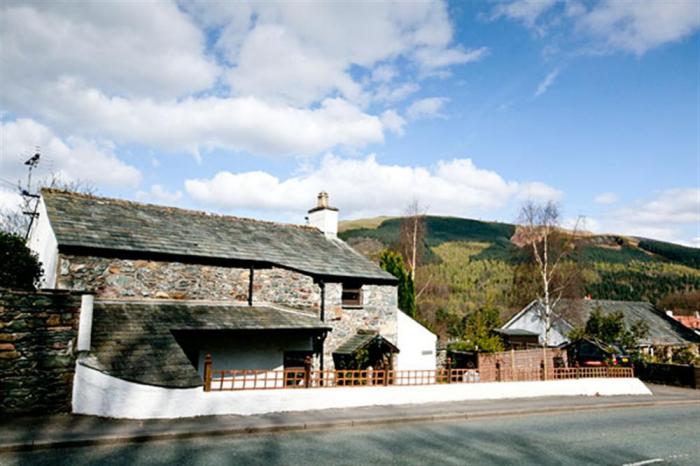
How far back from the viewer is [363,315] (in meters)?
19.9

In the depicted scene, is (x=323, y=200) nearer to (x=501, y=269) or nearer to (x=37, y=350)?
(x=37, y=350)

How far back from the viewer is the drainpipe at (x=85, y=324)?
1055 cm

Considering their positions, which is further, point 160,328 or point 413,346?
point 413,346

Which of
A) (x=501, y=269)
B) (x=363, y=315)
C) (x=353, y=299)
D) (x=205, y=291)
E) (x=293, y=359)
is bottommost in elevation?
(x=293, y=359)

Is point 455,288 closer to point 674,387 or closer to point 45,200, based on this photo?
point 674,387

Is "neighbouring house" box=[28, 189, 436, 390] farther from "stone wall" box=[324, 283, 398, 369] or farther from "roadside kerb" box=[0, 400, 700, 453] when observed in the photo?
"roadside kerb" box=[0, 400, 700, 453]

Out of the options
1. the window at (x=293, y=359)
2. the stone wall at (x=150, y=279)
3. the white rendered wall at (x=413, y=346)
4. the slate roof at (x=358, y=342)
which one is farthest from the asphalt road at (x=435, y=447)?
the white rendered wall at (x=413, y=346)

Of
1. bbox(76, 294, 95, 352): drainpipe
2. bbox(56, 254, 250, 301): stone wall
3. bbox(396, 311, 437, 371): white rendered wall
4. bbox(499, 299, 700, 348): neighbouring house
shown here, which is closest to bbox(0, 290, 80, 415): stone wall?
bbox(76, 294, 95, 352): drainpipe

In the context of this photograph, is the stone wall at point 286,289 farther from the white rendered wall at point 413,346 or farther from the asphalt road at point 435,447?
the asphalt road at point 435,447

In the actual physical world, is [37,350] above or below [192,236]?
below

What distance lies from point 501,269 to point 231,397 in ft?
266

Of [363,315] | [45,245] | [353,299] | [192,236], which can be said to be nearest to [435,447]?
[363,315]

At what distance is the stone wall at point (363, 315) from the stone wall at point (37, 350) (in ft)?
31.8

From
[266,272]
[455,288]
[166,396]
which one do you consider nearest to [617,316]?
[266,272]
